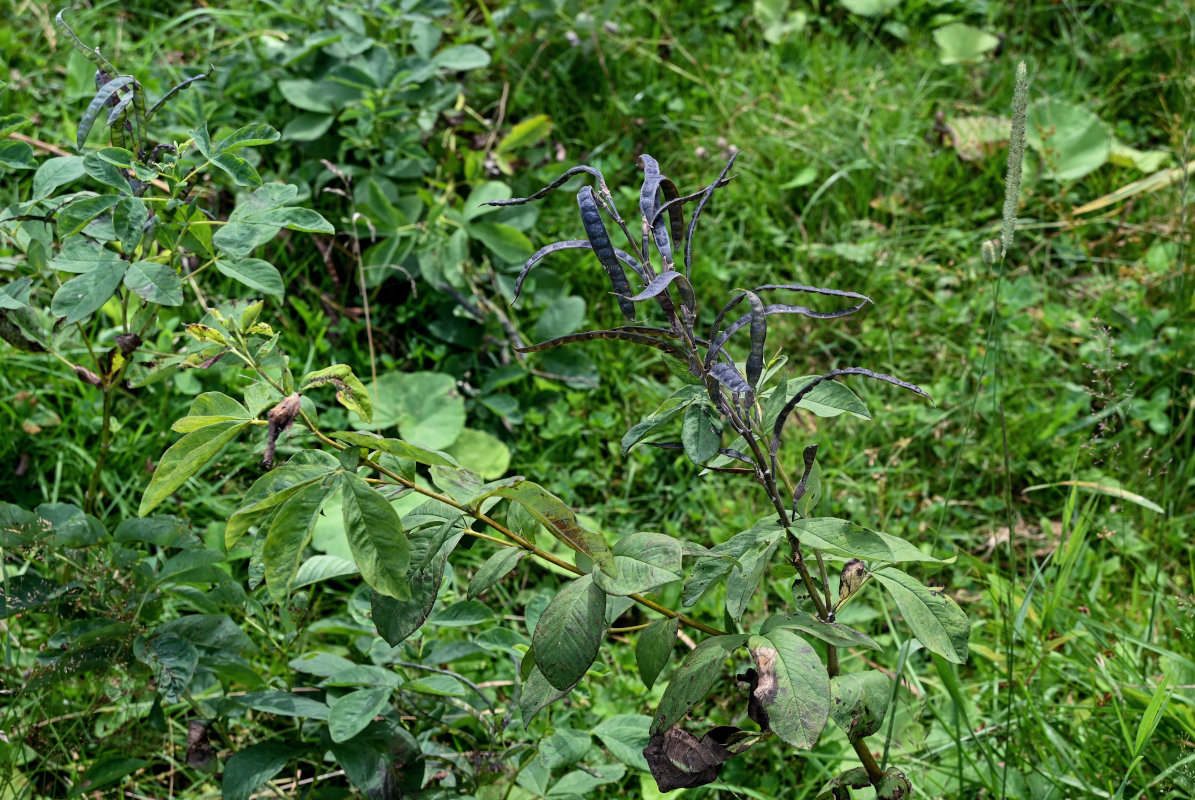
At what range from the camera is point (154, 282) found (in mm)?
1459

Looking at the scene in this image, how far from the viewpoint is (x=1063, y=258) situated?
2873mm

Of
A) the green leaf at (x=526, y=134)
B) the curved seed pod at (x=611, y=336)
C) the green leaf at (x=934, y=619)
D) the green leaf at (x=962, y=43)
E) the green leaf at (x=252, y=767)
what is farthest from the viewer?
the green leaf at (x=962, y=43)

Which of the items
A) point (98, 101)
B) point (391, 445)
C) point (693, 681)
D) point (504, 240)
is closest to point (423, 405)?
point (504, 240)

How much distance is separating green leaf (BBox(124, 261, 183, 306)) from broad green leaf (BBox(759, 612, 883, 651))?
957 mm

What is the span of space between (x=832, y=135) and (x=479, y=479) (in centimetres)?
227

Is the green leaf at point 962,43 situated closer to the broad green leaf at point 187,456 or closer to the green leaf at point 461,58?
the green leaf at point 461,58

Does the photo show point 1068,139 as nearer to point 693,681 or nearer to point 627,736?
point 627,736

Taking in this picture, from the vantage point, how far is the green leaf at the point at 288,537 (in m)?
1.08

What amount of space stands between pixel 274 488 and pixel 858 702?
730 mm

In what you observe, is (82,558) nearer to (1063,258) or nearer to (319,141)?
(319,141)

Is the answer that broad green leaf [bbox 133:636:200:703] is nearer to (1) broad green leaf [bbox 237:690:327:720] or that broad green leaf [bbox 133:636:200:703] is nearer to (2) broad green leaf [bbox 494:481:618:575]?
(1) broad green leaf [bbox 237:690:327:720]

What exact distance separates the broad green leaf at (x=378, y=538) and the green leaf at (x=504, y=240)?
5.43ft

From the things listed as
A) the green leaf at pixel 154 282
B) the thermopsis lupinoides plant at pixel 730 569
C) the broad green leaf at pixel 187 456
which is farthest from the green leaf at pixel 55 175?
the thermopsis lupinoides plant at pixel 730 569

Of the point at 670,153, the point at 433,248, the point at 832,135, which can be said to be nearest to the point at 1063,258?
the point at 832,135
